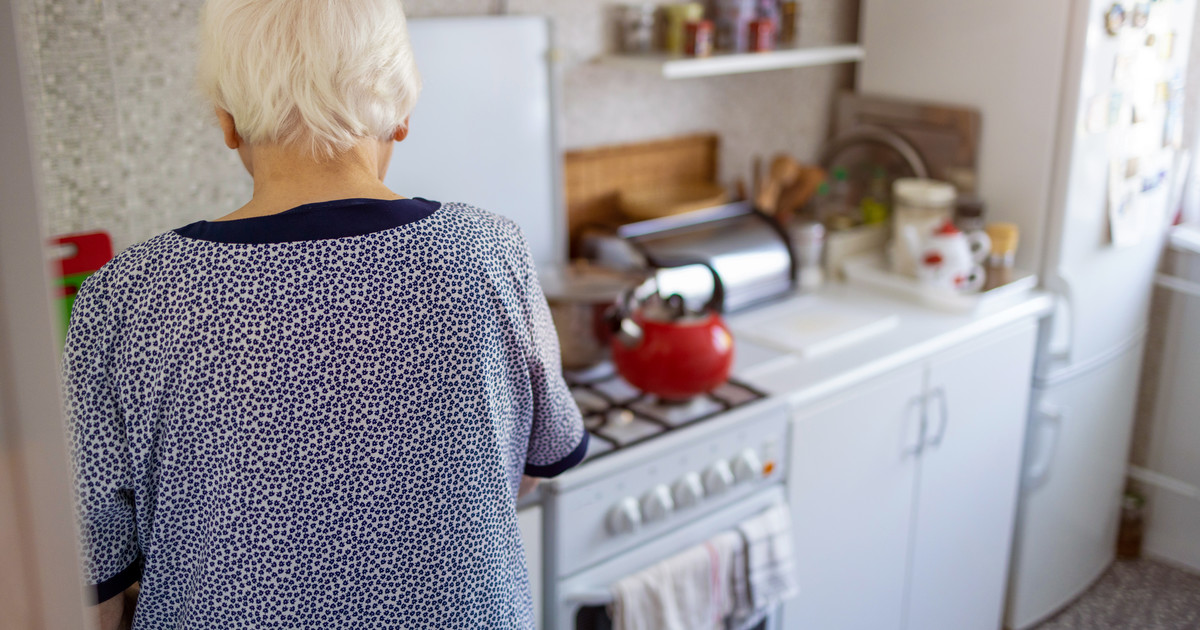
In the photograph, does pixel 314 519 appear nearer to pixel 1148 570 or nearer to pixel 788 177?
pixel 788 177

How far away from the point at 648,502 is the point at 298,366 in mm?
830

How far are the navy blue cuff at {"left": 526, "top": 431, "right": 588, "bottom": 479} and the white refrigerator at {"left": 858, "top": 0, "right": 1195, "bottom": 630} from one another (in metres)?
1.56

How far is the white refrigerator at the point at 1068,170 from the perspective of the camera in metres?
2.30

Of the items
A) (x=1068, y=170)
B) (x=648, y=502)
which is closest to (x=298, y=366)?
(x=648, y=502)

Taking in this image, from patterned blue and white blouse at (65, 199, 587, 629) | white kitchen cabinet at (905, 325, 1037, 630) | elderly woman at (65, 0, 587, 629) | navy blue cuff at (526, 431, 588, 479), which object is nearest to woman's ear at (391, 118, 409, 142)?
elderly woman at (65, 0, 587, 629)

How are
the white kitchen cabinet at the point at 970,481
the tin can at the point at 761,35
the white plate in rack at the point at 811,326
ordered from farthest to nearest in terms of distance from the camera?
1. the tin can at the point at 761,35
2. the white kitchen cabinet at the point at 970,481
3. the white plate in rack at the point at 811,326

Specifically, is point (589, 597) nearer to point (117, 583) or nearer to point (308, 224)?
point (117, 583)

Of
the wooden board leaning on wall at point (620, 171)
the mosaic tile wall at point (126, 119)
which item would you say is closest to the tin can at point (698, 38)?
the wooden board leaning on wall at point (620, 171)

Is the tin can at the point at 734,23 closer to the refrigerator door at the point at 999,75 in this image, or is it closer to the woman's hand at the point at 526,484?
the refrigerator door at the point at 999,75

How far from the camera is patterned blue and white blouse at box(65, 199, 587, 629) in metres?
0.93

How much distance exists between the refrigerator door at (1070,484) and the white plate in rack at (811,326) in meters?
0.53

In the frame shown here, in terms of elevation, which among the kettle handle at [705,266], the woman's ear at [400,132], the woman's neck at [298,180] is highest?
the woman's ear at [400,132]

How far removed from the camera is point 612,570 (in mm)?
1646

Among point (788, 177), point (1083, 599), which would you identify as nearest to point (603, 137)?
point (788, 177)
